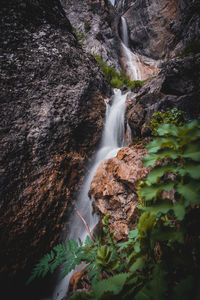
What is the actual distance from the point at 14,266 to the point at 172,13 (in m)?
25.0

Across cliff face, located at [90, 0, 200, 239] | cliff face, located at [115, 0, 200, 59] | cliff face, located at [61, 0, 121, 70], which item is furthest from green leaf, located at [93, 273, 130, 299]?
cliff face, located at [115, 0, 200, 59]

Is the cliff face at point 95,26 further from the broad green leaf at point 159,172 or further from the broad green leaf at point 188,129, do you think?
the broad green leaf at point 159,172

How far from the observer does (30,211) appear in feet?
8.24

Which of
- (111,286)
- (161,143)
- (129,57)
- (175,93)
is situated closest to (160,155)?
(161,143)

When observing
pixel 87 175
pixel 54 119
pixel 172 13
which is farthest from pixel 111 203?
pixel 172 13

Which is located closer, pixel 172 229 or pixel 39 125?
pixel 172 229

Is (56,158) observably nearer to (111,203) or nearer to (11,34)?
(111,203)

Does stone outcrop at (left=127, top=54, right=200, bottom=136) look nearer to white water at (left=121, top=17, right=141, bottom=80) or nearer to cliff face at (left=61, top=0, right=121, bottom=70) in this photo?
cliff face at (left=61, top=0, right=121, bottom=70)

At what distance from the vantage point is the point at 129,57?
1712cm

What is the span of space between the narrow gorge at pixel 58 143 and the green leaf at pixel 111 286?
0.61 ft

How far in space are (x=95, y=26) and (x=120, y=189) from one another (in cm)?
1960

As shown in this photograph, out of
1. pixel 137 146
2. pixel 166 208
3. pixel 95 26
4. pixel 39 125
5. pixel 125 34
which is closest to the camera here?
pixel 166 208

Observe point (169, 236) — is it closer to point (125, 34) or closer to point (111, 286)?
point (111, 286)

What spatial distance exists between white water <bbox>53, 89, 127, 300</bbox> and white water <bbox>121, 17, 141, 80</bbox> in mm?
10753
